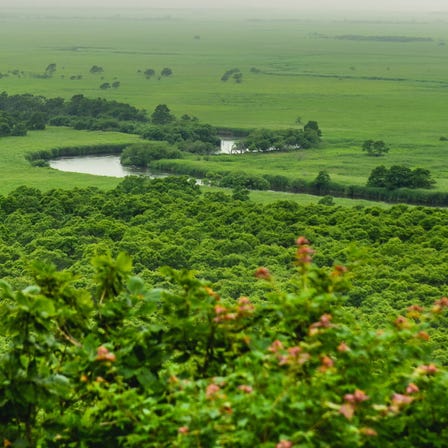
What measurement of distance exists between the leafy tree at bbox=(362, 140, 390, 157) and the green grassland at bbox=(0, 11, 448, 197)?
0.80 m

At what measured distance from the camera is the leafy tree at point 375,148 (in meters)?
62.4

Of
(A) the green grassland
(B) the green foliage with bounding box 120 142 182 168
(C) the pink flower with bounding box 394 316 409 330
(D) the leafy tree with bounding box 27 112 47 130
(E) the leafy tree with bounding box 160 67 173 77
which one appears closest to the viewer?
(C) the pink flower with bounding box 394 316 409 330

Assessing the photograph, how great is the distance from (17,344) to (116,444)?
1.05 meters

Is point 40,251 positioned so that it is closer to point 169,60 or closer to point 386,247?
point 386,247

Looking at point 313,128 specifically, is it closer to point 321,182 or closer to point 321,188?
point 321,188

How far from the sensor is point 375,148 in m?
62.8

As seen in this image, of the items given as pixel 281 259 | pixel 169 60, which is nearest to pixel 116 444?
pixel 281 259

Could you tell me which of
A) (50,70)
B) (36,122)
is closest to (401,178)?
(36,122)

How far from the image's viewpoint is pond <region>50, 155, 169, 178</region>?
58.8m

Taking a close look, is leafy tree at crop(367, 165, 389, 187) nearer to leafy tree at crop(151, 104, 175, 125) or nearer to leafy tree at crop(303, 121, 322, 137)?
leafy tree at crop(303, 121, 322, 137)

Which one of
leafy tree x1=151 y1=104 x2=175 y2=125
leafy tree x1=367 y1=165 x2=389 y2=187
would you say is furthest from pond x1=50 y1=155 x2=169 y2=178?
leafy tree x1=367 y1=165 x2=389 y2=187

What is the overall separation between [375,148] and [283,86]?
43.1m

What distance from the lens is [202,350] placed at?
23.9 feet

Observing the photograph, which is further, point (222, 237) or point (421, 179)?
point (421, 179)
